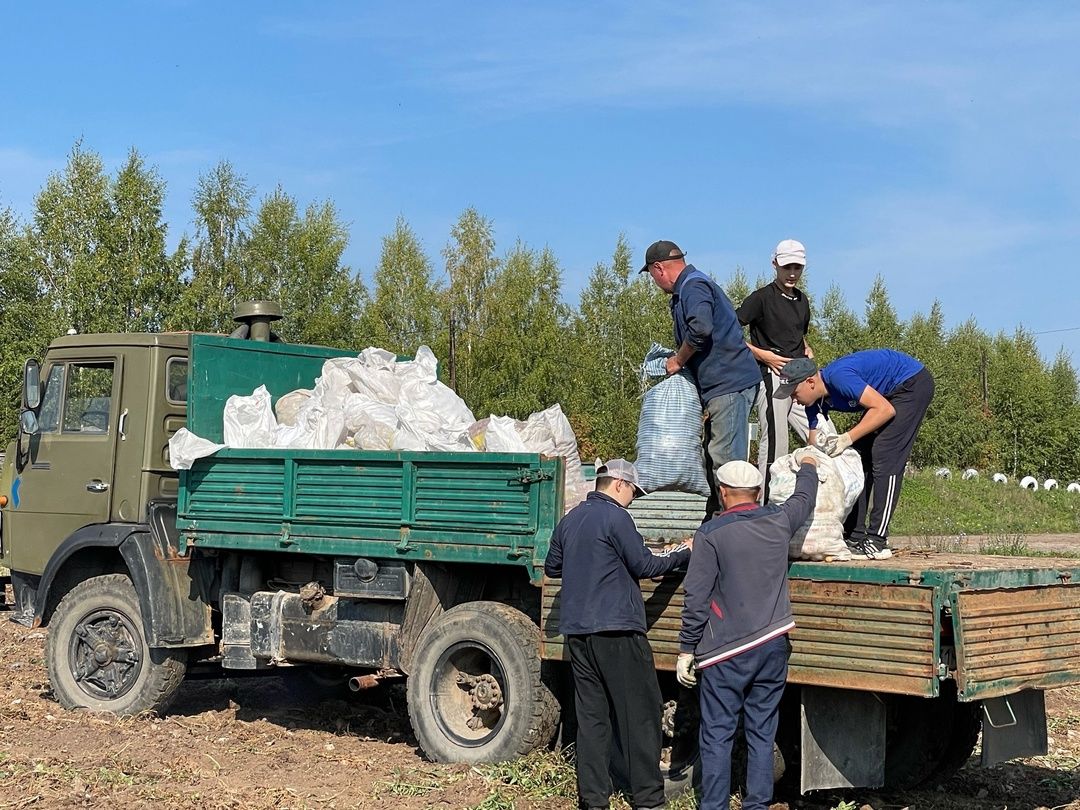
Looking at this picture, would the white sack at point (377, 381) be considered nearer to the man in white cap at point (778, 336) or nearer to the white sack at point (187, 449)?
the white sack at point (187, 449)

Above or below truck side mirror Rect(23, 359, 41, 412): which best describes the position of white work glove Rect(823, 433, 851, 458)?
below

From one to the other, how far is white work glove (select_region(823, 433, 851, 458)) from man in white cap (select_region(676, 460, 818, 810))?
2.77 feet

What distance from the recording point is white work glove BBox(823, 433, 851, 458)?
6.30 m

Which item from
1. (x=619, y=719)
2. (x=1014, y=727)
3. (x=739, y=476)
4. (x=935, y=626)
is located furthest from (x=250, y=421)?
(x=1014, y=727)

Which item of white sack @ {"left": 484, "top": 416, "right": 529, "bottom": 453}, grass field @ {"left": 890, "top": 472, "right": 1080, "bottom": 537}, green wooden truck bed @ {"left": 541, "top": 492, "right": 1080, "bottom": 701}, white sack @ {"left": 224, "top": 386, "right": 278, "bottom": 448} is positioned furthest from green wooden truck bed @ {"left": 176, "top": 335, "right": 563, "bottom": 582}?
grass field @ {"left": 890, "top": 472, "right": 1080, "bottom": 537}

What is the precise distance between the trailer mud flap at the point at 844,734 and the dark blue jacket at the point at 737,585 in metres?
0.46

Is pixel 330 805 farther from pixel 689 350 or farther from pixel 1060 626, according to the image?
pixel 1060 626

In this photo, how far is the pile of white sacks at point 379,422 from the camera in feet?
25.8

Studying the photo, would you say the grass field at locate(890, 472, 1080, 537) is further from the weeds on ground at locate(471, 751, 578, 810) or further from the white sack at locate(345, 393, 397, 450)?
the weeds on ground at locate(471, 751, 578, 810)

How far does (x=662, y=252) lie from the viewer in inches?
270

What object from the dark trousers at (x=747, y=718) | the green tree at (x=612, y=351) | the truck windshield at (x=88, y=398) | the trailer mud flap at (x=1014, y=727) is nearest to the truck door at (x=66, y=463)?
the truck windshield at (x=88, y=398)

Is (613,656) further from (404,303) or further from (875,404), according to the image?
(404,303)

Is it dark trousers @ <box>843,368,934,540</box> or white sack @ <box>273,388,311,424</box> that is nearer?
dark trousers @ <box>843,368,934,540</box>

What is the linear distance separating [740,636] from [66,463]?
558 cm
